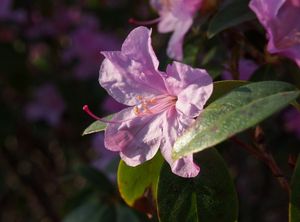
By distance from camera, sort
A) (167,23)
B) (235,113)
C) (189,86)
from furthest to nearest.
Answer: (167,23) < (189,86) < (235,113)

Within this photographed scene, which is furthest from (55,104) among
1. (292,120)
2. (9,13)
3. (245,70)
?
(245,70)

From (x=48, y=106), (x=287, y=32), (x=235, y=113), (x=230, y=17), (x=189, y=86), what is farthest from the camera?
(x=48, y=106)

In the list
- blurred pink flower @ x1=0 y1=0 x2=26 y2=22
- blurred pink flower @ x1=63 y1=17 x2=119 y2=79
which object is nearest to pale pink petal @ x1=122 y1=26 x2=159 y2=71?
blurred pink flower @ x1=0 y1=0 x2=26 y2=22

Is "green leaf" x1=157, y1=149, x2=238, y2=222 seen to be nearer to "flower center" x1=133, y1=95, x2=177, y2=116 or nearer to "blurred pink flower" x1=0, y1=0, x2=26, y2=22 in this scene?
"flower center" x1=133, y1=95, x2=177, y2=116

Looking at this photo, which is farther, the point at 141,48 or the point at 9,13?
the point at 9,13

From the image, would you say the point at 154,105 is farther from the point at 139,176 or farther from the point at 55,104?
the point at 55,104

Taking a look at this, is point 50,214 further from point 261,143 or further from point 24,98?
point 261,143
